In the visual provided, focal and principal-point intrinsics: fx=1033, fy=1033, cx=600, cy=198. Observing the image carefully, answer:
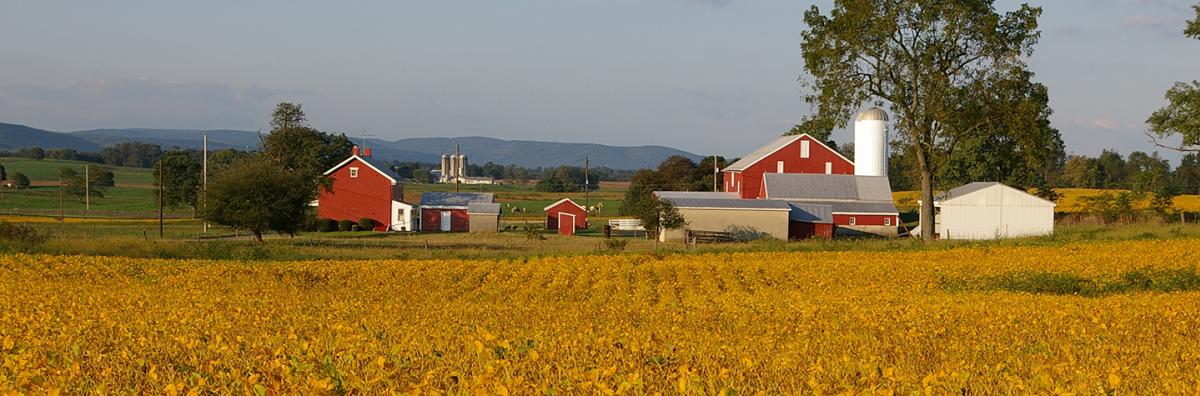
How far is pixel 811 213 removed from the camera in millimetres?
74000

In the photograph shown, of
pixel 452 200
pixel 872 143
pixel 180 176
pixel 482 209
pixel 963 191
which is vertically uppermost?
pixel 872 143

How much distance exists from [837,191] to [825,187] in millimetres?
953

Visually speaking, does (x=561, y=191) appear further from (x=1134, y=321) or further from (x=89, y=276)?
(x=1134, y=321)

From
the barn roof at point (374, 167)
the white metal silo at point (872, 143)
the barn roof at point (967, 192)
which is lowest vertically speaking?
the barn roof at point (967, 192)

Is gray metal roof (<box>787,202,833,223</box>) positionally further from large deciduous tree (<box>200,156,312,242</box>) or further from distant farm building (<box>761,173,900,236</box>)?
large deciduous tree (<box>200,156,312,242</box>)

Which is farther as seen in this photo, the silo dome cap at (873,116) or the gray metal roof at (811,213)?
the silo dome cap at (873,116)

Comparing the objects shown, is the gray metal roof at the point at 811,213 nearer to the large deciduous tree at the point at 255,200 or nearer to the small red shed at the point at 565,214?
the small red shed at the point at 565,214

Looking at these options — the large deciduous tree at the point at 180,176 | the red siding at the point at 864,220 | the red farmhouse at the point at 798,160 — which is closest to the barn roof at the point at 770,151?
the red farmhouse at the point at 798,160

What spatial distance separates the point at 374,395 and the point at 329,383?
0.31 meters

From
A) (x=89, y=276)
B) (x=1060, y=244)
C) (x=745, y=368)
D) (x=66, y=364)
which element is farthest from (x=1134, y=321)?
(x=1060, y=244)

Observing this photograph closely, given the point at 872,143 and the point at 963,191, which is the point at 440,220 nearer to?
the point at 872,143

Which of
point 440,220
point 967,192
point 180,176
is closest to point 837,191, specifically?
point 967,192

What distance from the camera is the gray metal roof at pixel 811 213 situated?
73.2 meters

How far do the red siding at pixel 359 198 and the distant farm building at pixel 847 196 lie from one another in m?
31.2
